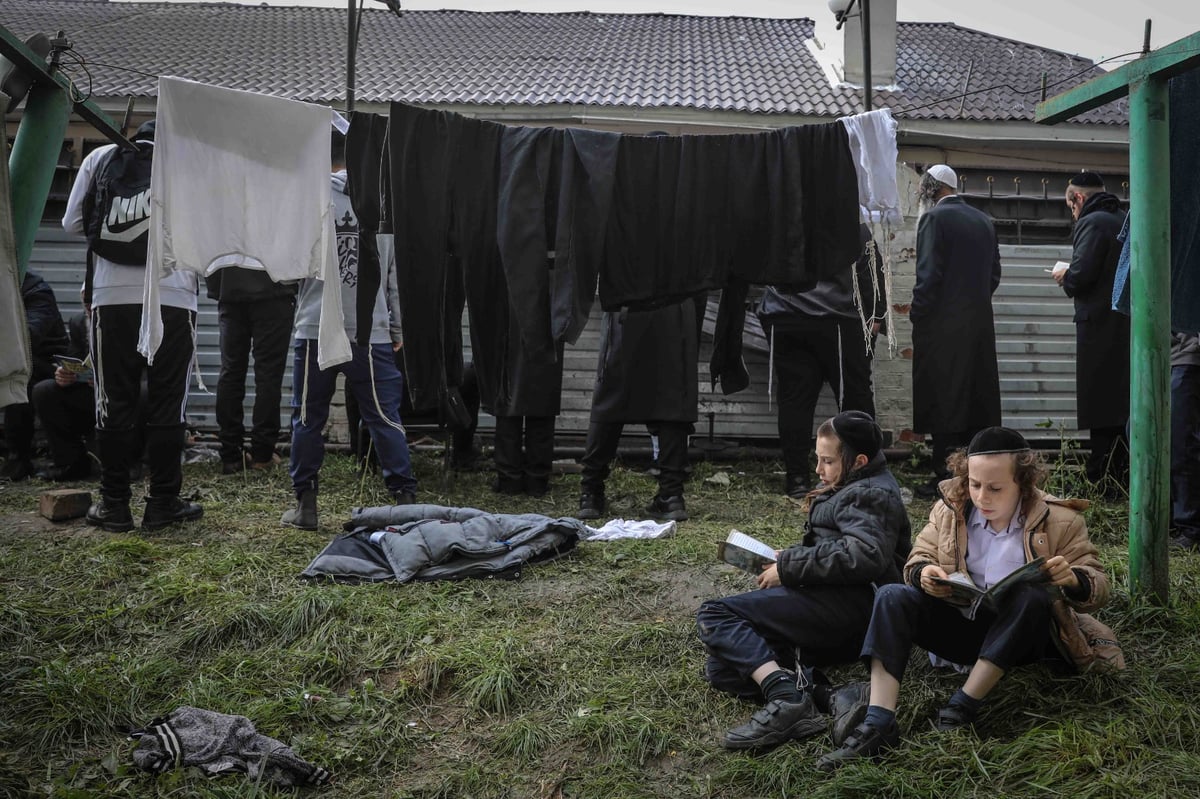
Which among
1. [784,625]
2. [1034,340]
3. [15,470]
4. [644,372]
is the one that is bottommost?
[784,625]

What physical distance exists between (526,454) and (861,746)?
4.14 metres

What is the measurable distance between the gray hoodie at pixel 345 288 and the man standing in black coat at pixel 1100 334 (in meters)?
4.06

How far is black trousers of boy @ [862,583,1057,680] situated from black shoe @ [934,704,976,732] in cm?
20

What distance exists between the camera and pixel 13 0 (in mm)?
14695

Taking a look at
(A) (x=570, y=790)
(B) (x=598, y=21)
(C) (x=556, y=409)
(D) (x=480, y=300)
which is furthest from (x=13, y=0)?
(A) (x=570, y=790)

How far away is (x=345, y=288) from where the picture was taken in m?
5.55

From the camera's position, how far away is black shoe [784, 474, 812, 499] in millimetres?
6895

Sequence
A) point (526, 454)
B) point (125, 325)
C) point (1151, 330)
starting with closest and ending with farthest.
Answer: point (1151, 330), point (125, 325), point (526, 454)

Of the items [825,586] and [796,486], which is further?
[796,486]

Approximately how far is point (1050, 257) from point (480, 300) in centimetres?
654

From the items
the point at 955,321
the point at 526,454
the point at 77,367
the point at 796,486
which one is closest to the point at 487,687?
the point at 526,454

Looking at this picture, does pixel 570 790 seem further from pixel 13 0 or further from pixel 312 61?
pixel 13 0

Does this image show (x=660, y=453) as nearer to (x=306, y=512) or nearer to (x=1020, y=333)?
(x=306, y=512)

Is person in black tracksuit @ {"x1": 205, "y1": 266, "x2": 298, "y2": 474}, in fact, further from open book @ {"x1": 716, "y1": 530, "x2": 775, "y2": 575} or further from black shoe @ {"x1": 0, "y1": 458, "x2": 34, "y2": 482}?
open book @ {"x1": 716, "y1": 530, "x2": 775, "y2": 575}
